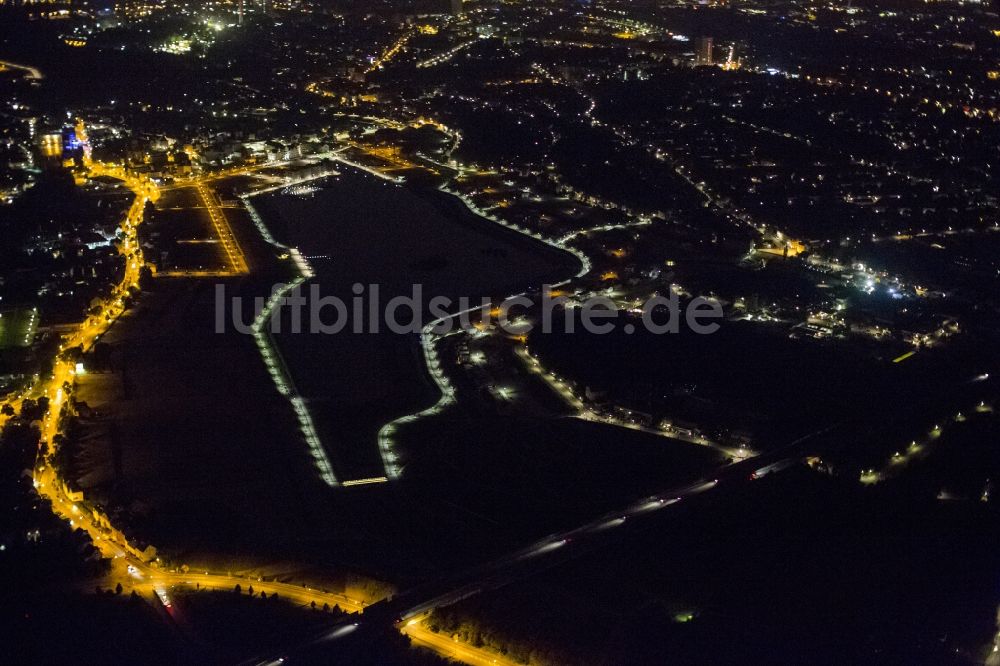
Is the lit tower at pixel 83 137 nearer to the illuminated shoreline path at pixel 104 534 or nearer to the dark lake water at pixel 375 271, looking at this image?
the dark lake water at pixel 375 271

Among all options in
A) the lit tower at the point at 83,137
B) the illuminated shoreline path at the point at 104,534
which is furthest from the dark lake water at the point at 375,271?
the lit tower at the point at 83,137

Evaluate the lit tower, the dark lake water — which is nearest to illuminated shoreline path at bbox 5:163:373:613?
the dark lake water

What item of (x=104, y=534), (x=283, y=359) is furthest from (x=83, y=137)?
(x=104, y=534)

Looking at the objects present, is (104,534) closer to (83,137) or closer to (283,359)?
(283,359)

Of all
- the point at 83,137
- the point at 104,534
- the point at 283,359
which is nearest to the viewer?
the point at 104,534

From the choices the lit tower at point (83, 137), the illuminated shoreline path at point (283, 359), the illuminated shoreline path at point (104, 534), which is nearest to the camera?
the illuminated shoreline path at point (104, 534)

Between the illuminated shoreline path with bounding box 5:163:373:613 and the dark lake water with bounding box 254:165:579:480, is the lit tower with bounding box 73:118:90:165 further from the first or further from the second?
the illuminated shoreline path with bounding box 5:163:373:613

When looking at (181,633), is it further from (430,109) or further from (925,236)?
(430,109)

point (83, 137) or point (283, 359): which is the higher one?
point (283, 359)

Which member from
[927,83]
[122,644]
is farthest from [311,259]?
[927,83]

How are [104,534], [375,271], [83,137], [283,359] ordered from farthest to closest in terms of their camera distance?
[83,137], [375,271], [283,359], [104,534]

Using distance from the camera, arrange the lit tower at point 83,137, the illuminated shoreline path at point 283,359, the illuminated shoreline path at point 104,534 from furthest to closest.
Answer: the lit tower at point 83,137 < the illuminated shoreline path at point 283,359 < the illuminated shoreline path at point 104,534
